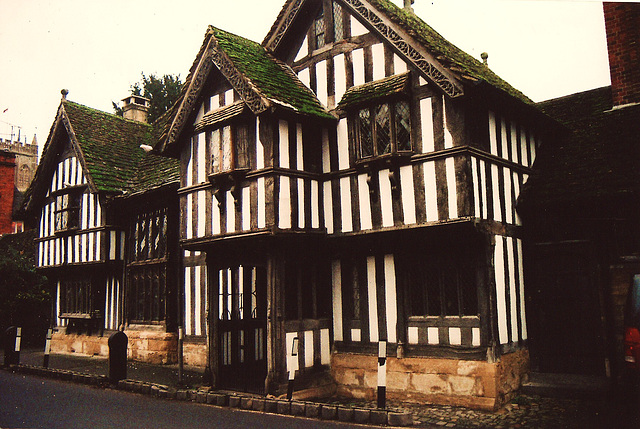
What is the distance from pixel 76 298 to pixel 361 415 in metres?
14.3

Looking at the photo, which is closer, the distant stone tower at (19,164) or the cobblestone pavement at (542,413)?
the cobblestone pavement at (542,413)

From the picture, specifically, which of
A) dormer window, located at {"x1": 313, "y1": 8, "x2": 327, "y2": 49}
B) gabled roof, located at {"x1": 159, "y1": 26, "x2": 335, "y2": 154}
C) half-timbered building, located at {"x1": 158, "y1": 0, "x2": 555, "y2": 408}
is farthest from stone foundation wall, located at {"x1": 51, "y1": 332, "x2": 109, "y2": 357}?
dormer window, located at {"x1": 313, "y1": 8, "x2": 327, "y2": 49}

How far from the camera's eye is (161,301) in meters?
16.3

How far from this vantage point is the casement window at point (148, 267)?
16.3 metres

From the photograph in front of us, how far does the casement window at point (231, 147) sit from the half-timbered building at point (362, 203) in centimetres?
4

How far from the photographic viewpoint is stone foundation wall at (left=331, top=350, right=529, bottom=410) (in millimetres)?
9500

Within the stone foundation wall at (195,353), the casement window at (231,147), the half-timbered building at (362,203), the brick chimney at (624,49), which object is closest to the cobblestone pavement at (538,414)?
the half-timbered building at (362,203)

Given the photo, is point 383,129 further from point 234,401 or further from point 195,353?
point 195,353

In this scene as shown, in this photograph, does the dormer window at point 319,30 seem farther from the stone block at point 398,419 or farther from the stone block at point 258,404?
the stone block at point 398,419

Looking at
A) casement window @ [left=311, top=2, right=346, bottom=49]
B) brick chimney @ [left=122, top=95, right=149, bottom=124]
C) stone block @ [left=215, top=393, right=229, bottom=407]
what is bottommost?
stone block @ [left=215, top=393, right=229, bottom=407]

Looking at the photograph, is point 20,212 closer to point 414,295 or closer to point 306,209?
point 306,209

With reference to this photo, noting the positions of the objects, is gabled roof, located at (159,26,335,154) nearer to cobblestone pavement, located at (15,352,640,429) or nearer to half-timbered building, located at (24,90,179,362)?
half-timbered building, located at (24,90,179,362)

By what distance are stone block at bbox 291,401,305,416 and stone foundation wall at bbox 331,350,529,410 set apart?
90.4 inches

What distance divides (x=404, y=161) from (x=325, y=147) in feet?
7.16
